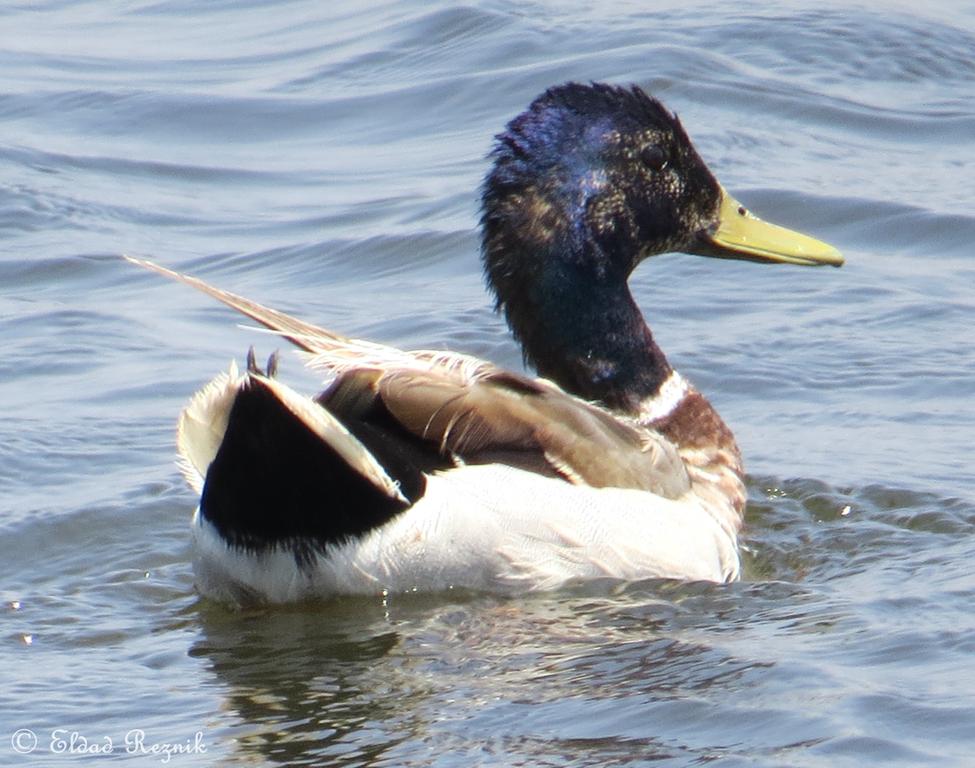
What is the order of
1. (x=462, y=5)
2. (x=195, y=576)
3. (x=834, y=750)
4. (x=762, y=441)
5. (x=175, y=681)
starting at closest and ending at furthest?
(x=834, y=750), (x=175, y=681), (x=195, y=576), (x=762, y=441), (x=462, y=5)

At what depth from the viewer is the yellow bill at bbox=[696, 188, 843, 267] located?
834 cm

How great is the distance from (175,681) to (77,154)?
734 centimetres

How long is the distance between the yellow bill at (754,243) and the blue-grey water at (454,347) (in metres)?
0.82

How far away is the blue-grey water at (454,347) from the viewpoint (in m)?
5.92

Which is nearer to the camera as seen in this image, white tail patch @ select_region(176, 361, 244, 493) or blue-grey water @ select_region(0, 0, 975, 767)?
blue-grey water @ select_region(0, 0, 975, 767)

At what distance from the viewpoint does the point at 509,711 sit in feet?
19.2

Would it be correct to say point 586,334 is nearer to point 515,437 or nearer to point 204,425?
point 515,437

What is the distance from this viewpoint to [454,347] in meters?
9.99

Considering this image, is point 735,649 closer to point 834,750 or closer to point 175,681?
point 834,750

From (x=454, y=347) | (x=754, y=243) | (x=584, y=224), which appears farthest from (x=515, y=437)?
(x=454, y=347)

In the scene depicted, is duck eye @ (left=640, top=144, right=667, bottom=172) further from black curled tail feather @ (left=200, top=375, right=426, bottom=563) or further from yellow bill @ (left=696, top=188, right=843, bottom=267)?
black curled tail feather @ (left=200, top=375, right=426, bottom=563)

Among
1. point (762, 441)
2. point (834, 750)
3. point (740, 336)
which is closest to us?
point (834, 750)

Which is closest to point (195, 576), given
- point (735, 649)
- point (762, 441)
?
point (735, 649)

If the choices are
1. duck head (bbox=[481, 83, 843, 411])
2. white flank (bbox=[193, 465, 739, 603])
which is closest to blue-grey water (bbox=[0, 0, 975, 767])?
white flank (bbox=[193, 465, 739, 603])
